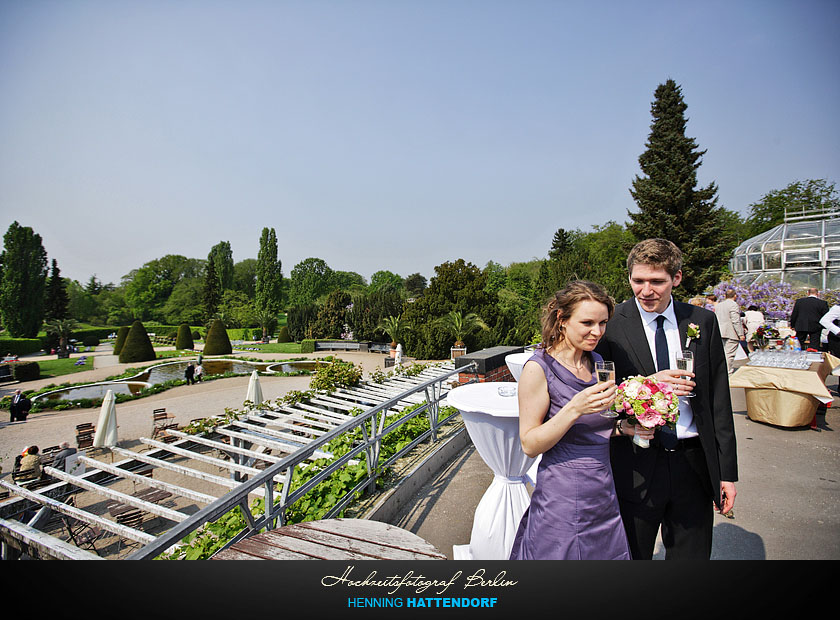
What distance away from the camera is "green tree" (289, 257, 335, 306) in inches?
2232

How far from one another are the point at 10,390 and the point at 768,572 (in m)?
21.2

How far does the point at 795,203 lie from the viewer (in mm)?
16672

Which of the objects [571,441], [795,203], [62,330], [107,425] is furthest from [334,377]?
[62,330]

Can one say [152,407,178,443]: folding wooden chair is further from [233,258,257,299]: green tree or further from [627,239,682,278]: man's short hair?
[233,258,257,299]: green tree

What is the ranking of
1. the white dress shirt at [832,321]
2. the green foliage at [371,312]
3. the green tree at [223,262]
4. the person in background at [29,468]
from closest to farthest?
the person in background at [29,468] → the white dress shirt at [832,321] → the green foliage at [371,312] → the green tree at [223,262]

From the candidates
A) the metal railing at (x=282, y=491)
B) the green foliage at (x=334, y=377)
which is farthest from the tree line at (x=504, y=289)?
the metal railing at (x=282, y=491)

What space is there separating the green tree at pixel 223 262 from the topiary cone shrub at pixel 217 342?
19.0m

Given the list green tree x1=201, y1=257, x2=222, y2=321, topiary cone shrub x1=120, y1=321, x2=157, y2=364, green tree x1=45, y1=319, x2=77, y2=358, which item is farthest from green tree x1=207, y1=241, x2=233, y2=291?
→ topiary cone shrub x1=120, y1=321, x2=157, y2=364

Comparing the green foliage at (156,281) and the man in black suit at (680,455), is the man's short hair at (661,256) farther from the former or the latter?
the green foliage at (156,281)

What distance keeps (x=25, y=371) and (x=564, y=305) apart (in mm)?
21850

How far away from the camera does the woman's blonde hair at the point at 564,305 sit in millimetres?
1519

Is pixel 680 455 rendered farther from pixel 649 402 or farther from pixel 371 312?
pixel 371 312

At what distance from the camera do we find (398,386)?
7.35 m

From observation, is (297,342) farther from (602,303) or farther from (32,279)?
(602,303)
